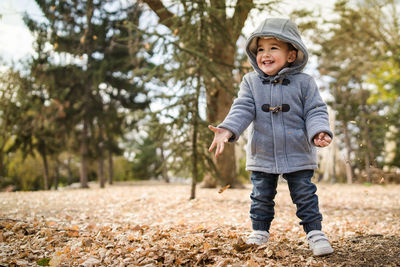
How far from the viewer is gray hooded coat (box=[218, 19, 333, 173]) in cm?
241

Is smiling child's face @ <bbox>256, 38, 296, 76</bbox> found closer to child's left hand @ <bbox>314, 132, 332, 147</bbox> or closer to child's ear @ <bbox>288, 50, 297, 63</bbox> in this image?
child's ear @ <bbox>288, 50, 297, 63</bbox>

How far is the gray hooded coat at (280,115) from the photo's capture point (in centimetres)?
241

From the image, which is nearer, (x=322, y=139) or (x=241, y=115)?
(x=322, y=139)

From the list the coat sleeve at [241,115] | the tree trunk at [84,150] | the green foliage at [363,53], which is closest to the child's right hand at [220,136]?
the coat sleeve at [241,115]

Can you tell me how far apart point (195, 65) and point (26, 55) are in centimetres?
663

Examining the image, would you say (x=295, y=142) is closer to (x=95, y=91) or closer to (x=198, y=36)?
(x=198, y=36)

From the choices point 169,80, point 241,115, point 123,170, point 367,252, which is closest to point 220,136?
point 241,115

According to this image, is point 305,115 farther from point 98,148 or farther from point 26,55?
point 98,148

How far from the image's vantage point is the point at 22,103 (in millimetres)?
11336

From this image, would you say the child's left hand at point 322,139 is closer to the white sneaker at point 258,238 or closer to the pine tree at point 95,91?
the white sneaker at point 258,238

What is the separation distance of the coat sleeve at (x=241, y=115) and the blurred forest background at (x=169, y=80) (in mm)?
2721

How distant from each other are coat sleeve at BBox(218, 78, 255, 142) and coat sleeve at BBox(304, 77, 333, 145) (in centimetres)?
41

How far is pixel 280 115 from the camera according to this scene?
2477 mm

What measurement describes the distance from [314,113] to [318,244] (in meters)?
0.93
